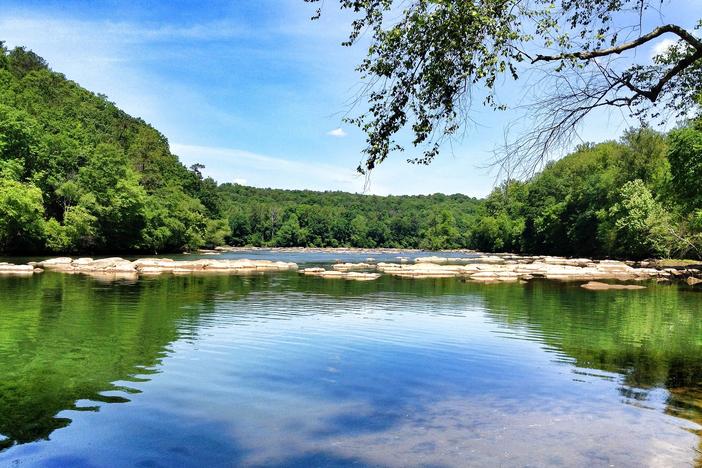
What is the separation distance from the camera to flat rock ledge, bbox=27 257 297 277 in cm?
4338

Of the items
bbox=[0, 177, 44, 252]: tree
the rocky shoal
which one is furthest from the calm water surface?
bbox=[0, 177, 44, 252]: tree

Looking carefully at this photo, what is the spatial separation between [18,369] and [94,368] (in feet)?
5.12

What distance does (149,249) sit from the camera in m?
79.9

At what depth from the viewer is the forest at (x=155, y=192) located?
5316 centimetres

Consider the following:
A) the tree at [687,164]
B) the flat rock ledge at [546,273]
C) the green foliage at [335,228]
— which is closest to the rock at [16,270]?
the flat rock ledge at [546,273]

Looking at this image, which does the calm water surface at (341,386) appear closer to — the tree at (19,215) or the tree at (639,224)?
the tree at (19,215)

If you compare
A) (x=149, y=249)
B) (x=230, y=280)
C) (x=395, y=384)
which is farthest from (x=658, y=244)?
(x=149, y=249)

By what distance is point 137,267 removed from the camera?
46062 mm

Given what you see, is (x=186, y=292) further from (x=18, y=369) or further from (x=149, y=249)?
(x=149, y=249)

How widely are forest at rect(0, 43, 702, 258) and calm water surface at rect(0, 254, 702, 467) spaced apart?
57.8 feet

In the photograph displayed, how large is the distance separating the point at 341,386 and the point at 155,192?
87.4 meters

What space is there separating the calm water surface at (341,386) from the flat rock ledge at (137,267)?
20.9m

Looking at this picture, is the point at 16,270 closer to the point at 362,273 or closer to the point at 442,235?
the point at 362,273

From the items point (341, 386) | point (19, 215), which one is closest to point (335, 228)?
point (19, 215)
